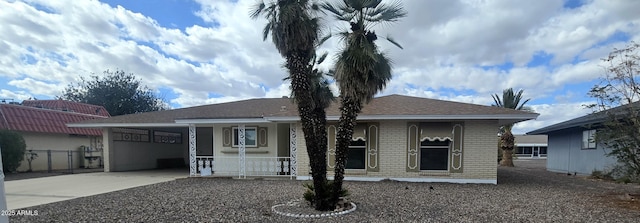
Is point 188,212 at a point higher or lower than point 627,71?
lower

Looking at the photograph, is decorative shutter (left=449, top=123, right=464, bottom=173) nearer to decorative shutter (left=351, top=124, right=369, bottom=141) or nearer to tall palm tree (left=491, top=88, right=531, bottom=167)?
decorative shutter (left=351, top=124, right=369, bottom=141)

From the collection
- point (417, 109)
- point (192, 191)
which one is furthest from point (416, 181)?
point (192, 191)

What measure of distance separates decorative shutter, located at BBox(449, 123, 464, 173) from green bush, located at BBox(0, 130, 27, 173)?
18105 millimetres

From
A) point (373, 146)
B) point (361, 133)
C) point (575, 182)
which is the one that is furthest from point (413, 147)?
point (575, 182)

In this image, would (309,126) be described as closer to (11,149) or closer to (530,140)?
(11,149)

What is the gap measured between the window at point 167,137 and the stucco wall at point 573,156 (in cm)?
2241

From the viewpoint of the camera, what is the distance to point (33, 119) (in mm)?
16750

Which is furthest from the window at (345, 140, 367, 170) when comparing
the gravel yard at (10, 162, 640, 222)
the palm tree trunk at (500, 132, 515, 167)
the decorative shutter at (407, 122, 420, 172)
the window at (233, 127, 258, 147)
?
the palm tree trunk at (500, 132, 515, 167)

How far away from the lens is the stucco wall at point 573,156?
1537cm

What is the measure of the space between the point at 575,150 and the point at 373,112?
520 inches

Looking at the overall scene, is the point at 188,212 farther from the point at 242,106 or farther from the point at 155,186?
the point at 242,106

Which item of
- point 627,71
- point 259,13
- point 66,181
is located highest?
point 259,13

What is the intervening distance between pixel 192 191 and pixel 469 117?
9.31 metres

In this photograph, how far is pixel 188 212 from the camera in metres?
7.16
